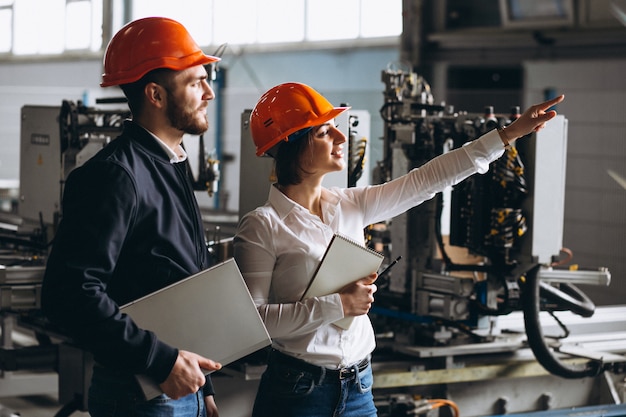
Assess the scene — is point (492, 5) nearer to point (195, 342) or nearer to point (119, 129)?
point (119, 129)

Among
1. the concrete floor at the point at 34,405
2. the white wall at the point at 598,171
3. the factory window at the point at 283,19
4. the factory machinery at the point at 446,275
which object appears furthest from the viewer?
the factory window at the point at 283,19

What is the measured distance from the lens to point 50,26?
532 inches

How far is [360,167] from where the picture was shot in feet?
12.2

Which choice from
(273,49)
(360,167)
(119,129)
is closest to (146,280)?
(360,167)

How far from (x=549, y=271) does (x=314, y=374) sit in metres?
2.14

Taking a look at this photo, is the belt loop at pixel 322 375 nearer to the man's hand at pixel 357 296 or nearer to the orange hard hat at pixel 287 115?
the man's hand at pixel 357 296

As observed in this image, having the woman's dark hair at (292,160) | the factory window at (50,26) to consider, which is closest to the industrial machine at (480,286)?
the woman's dark hair at (292,160)

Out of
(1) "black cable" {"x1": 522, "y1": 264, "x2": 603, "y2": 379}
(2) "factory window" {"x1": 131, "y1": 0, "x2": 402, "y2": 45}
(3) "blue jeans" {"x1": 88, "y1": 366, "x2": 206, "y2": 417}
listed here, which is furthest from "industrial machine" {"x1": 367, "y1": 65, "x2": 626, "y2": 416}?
(2) "factory window" {"x1": 131, "y1": 0, "x2": 402, "y2": 45}

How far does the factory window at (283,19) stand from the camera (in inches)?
381

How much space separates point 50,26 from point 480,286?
35.4ft

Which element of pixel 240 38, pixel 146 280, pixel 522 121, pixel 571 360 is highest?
pixel 240 38

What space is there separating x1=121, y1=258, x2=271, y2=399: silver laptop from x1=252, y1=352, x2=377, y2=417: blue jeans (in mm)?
200

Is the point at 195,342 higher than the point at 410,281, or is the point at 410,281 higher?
the point at 195,342

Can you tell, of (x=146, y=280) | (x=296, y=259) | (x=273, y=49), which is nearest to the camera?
(x=146, y=280)
